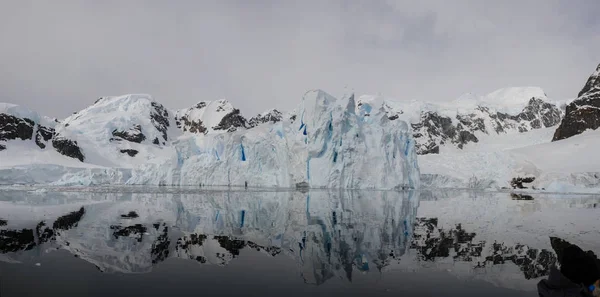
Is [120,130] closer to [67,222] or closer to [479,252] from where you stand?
[67,222]

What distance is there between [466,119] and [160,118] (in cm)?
10276

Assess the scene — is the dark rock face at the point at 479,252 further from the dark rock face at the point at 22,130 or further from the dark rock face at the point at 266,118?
the dark rock face at the point at 266,118

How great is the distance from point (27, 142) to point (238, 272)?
343 feet

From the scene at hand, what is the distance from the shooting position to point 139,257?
7195 mm

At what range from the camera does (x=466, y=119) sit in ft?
401

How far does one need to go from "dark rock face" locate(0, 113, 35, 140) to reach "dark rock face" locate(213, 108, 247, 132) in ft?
165

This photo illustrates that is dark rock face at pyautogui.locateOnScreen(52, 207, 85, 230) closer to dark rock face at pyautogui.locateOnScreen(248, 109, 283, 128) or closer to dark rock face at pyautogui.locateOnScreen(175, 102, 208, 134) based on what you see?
dark rock face at pyautogui.locateOnScreen(175, 102, 208, 134)

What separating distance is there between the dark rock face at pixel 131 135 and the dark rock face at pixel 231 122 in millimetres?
23946

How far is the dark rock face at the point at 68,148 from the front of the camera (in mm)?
88250

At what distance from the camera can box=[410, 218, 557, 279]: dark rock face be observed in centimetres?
684

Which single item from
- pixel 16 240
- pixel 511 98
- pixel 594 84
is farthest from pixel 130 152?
pixel 511 98

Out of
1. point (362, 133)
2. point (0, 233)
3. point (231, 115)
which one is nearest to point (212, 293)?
point (0, 233)

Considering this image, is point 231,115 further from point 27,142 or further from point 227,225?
point 227,225

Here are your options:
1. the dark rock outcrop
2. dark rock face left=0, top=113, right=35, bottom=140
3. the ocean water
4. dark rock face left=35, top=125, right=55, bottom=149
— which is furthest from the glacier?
dark rock face left=0, top=113, right=35, bottom=140
